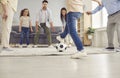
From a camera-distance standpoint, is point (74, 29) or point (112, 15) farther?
point (112, 15)

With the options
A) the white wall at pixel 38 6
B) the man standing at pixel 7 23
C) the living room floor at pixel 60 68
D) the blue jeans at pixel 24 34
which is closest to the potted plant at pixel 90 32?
the white wall at pixel 38 6

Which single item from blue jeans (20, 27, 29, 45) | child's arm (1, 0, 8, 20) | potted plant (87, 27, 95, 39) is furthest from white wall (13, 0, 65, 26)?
child's arm (1, 0, 8, 20)

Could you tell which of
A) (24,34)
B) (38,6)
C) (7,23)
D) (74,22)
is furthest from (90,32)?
(74,22)

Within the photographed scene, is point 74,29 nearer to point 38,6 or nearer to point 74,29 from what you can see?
point 74,29

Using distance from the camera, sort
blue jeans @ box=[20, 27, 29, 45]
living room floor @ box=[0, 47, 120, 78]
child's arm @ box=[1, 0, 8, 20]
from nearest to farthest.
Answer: living room floor @ box=[0, 47, 120, 78]
child's arm @ box=[1, 0, 8, 20]
blue jeans @ box=[20, 27, 29, 45]

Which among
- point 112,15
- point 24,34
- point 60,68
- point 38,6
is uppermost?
point 38,6

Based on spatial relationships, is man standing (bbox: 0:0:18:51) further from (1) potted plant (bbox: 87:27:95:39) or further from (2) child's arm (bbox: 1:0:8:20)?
(1) potted plant (bbox: 87:27:95:39)

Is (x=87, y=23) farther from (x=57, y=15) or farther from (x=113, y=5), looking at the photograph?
(x=113, y=5)

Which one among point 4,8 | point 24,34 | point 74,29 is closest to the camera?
point 74,29

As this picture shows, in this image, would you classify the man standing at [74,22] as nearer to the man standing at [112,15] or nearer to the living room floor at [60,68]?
the living room floor at [60,68]

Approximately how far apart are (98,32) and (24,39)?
7.32 feet

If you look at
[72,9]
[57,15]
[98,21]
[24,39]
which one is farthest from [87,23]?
[72,9]

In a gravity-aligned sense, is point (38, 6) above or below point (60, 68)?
above

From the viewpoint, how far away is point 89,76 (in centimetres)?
152
